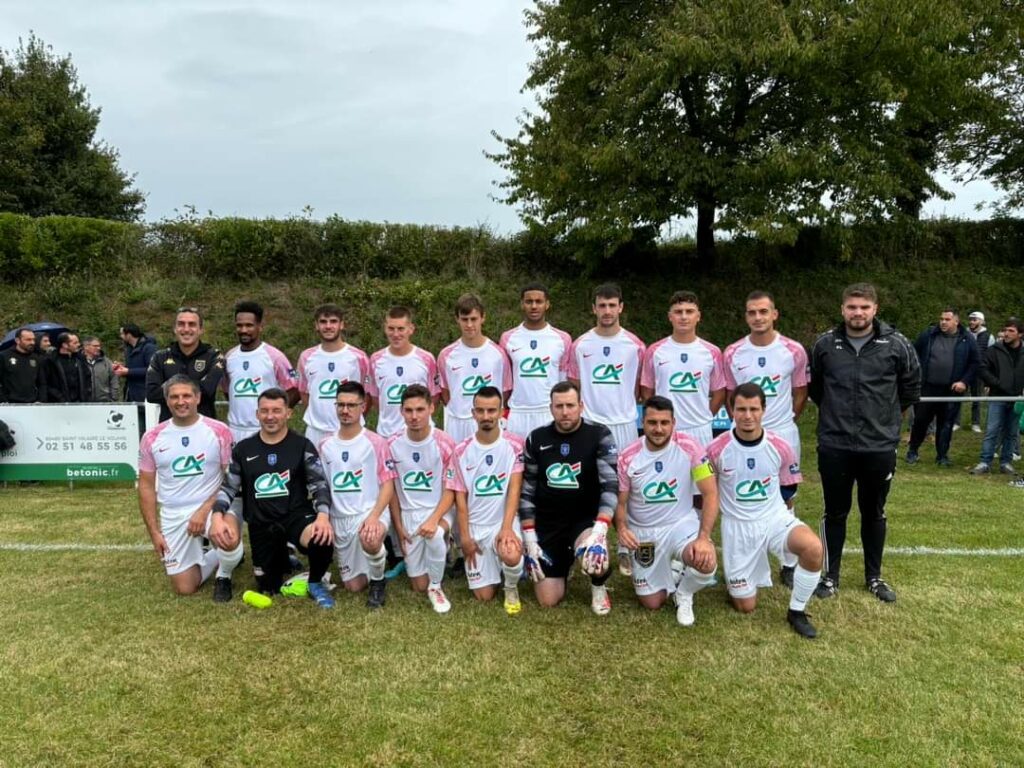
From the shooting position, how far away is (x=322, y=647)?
3717mm

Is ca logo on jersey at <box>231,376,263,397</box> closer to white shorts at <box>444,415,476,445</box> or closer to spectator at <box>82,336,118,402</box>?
white shorts at <box>444,415,476,445</box>

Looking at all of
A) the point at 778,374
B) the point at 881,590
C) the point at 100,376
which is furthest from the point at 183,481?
the point at 100,376

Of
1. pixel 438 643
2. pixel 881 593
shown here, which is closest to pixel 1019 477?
pixel 881 593

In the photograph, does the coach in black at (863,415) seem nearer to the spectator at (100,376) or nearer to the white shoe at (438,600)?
the white shoe at (438,600)

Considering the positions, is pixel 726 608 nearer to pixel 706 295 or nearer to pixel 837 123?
pixel 837 123

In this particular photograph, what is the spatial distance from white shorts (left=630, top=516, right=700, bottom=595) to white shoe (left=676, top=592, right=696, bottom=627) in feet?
0.56

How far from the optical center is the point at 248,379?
558 cm

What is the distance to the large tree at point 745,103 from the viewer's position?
10.4 metres

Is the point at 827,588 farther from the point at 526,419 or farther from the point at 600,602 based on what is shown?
the point at 526,419

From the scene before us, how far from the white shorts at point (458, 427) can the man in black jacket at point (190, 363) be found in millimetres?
1908

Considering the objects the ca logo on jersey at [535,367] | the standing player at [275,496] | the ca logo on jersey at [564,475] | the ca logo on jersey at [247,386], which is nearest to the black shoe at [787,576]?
the ca logo on jersey at [564,475]

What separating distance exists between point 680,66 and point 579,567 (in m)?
8.97

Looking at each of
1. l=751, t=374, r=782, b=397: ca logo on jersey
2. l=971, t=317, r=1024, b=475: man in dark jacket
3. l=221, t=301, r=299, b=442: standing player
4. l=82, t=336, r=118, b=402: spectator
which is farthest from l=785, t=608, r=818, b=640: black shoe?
l=82, t=336, r=118, b=402: spectator

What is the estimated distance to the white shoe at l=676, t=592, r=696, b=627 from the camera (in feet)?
13.0
